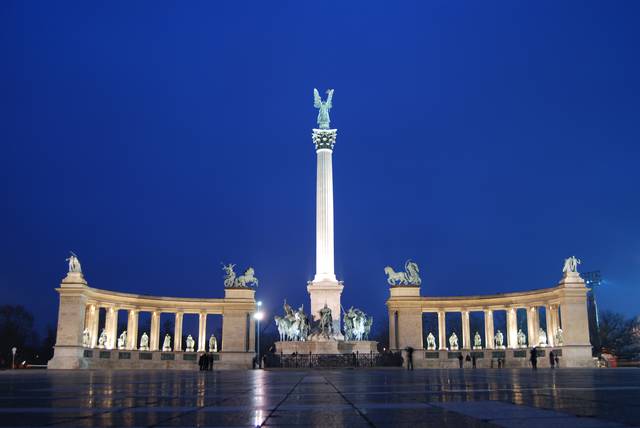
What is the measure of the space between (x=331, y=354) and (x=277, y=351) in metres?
6.90

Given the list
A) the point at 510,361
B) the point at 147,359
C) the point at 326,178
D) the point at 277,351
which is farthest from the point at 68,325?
the point at 510,361

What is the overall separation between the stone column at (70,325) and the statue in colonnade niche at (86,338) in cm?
154

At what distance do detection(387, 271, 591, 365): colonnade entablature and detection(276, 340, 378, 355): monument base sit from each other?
934 centimetres

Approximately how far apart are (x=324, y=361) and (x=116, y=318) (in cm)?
2829

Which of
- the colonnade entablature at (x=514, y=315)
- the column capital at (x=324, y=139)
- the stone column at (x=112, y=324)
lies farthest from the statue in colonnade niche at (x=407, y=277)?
the stone column at (x=112, y=324)

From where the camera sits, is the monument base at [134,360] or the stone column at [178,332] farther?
the stone column at [178,332]

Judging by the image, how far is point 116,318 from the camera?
70.3 metres

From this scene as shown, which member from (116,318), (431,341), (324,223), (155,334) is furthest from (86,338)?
(431,341)

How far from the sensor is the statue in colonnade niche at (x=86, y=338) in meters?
61.6

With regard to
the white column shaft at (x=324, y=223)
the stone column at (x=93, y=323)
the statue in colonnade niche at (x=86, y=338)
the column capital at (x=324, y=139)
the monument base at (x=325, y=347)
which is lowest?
the monument base at (x=325, y=347)

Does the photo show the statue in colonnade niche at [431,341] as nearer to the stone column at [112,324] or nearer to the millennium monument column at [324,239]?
the millennium monument column at [324,239]

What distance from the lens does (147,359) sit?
65438 mm

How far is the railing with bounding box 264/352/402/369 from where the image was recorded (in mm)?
53922

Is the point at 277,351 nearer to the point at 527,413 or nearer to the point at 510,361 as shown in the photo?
the point at 510,361
